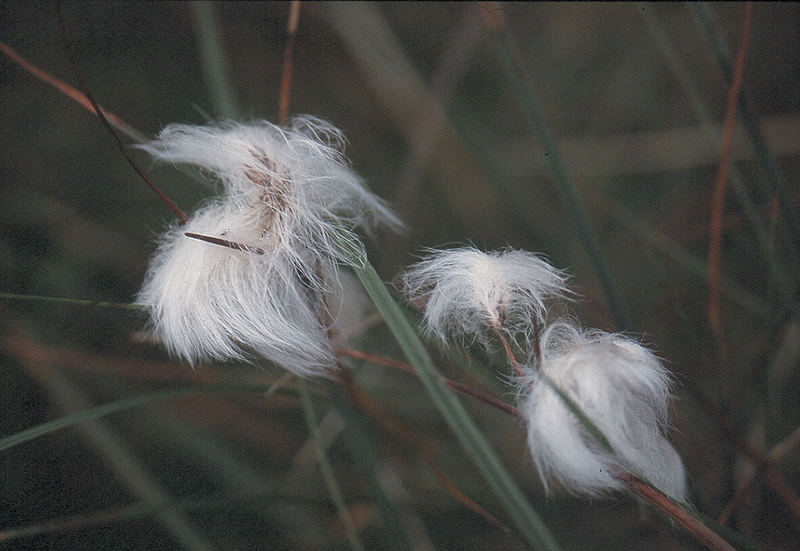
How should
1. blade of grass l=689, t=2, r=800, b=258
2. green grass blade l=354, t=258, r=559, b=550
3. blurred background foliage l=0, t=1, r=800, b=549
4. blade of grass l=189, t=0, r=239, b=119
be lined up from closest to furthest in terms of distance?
green grass blade l=354, t=258, r=559, b=550 < blade of grass l=689, t=2, r=800, b=258 < blade of grass l=189, t=0, r=239, b=119 < blurred background foliage l=0, t=1, r=800, b=549

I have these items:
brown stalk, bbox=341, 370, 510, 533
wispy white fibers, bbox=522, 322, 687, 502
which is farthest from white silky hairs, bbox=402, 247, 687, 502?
brown stalk, bbox=341, 370, 510, 533

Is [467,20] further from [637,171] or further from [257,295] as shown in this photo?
[257,295]

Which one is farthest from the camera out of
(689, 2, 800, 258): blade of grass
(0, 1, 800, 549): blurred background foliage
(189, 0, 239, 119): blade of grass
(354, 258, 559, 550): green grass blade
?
(0, 1, 800, 549): blurred background foliage

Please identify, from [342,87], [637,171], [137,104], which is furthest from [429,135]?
[137,104]

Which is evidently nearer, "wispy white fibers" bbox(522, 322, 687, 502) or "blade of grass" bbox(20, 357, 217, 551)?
"wispy white fibers" bbox(522, 322, 687, 502)

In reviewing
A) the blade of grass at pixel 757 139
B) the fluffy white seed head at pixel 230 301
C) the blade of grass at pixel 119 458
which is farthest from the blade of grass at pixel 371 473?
the blade of grass at pixel 757 139

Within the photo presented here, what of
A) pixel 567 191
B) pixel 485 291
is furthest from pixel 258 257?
pixel 567 191

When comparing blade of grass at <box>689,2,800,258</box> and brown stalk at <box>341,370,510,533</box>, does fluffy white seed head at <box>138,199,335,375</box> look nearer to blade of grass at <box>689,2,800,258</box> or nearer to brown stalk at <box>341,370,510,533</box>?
brown stalk at <box>341,370,510,533</box>
